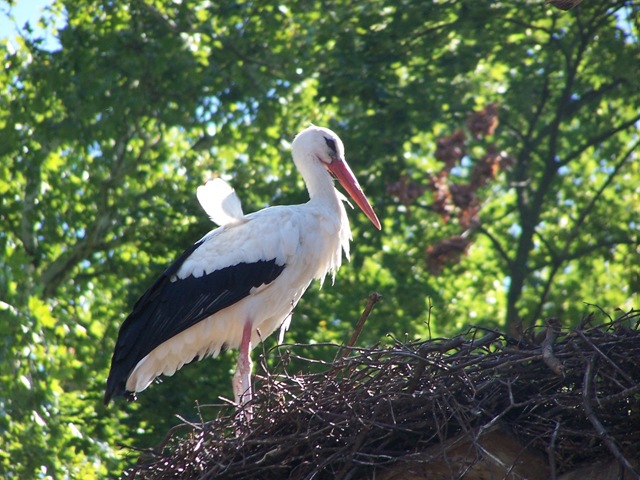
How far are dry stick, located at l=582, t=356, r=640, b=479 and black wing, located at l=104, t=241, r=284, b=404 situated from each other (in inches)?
112

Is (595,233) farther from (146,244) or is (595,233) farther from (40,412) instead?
(40,412)

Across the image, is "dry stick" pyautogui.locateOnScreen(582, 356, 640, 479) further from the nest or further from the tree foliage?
the tree foliage

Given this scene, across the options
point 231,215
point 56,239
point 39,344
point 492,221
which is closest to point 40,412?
point 39,344

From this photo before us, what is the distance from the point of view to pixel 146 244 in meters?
12.8

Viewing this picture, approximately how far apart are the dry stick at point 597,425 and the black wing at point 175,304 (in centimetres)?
285

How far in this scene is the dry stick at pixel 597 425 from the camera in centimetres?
439

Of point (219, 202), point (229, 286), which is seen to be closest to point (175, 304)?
point (229, 286)

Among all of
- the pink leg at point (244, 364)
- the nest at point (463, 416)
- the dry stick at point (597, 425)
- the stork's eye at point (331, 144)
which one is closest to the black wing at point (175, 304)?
the pink leg at point (244, 364)

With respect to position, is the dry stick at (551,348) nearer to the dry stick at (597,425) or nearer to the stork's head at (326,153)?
the dry stick at (597,425)

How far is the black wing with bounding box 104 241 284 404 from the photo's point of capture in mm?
7105

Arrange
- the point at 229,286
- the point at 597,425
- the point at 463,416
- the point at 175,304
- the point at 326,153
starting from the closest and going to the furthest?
the point at 597,425 < the point at 463,416 < the point at 175,304 < the point at 229,286 < the point at 326,153

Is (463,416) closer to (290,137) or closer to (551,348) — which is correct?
(551,348)

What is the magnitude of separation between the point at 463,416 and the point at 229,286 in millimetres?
2553

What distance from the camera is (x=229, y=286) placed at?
7340 mm
